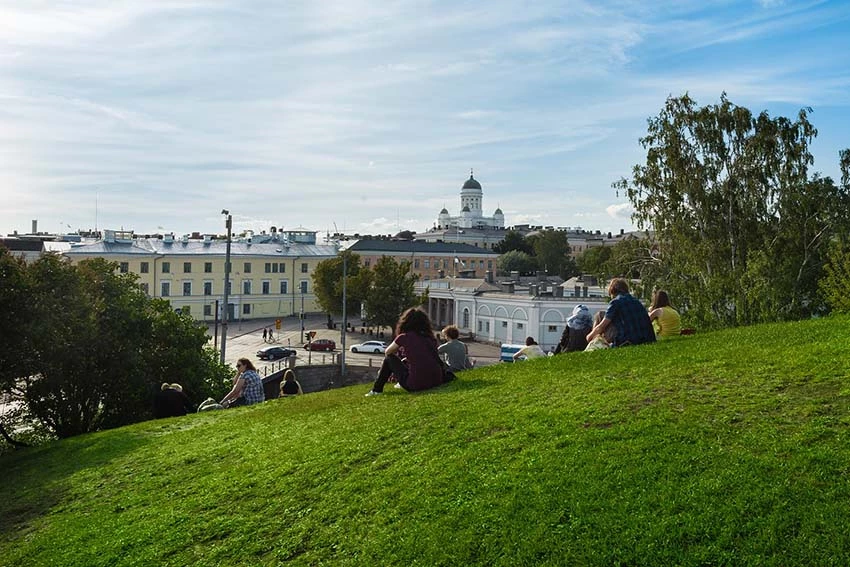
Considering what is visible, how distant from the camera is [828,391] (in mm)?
9242

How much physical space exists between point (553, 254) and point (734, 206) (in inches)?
3025

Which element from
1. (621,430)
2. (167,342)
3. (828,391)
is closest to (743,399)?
(828,391)

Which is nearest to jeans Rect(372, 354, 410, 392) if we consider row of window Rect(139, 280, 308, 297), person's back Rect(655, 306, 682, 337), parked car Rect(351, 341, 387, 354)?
person's back Rect(655, 306, 682, 337)

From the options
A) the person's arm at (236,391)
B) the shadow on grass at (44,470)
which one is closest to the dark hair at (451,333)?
the person's arm at (236,391)

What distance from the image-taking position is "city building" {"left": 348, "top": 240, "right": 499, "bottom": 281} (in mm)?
99438

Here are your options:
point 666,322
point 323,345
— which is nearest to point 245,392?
point 666,322

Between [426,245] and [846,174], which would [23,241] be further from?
[846,174]

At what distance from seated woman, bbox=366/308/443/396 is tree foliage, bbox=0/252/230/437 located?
402 inches

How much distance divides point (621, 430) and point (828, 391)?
2.65 metres

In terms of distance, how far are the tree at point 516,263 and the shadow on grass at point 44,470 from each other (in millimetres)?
91122

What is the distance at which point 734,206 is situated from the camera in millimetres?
36219

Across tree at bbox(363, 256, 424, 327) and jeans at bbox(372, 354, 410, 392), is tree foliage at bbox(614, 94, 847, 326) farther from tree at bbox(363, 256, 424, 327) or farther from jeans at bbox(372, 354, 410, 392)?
tree at bbox(363, 256, 424, 327)

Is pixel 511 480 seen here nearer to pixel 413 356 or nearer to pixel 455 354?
pixel 413 356

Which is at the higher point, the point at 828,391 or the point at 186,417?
the point at 828,391
